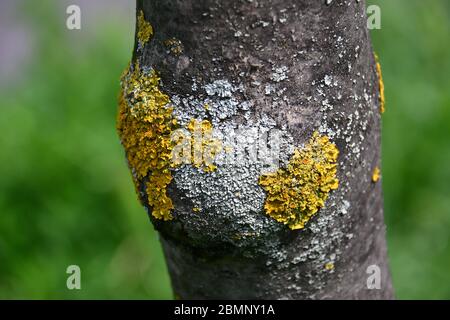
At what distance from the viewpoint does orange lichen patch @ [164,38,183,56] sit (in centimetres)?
96

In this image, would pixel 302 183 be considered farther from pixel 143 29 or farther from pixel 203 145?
pixel 143 29

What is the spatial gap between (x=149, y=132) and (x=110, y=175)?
190cm

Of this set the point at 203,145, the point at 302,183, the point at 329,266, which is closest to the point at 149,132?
the point at 203,145

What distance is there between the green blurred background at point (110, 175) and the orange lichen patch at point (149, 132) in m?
1.70

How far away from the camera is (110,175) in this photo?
2.88 metres

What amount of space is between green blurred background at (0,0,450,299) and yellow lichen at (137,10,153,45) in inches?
71.8

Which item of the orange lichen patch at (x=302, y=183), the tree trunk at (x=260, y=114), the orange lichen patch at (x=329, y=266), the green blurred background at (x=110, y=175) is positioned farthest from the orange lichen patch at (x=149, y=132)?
the green blurred background at (x=110, y=175)

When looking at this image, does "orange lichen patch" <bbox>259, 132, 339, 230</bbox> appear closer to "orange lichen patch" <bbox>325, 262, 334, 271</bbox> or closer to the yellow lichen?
"orange lichen patch" <bbox>325, 262, 334, 271</bbox>

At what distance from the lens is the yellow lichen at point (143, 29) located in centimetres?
99

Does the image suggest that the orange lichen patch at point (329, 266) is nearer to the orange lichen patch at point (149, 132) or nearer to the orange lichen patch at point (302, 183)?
the orange lichen patch at point (302, 183)

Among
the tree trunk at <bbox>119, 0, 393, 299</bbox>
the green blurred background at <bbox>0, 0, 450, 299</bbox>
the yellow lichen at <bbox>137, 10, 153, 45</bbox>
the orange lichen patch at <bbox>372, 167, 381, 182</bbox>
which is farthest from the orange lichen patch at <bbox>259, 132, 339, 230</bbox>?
the green blurred background at <bbox>0, 0, 450, 299</bbox>

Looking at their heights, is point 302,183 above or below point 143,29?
below

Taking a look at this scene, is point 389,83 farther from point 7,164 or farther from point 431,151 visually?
point 7,164

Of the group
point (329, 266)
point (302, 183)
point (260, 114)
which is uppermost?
point (260, 114)
